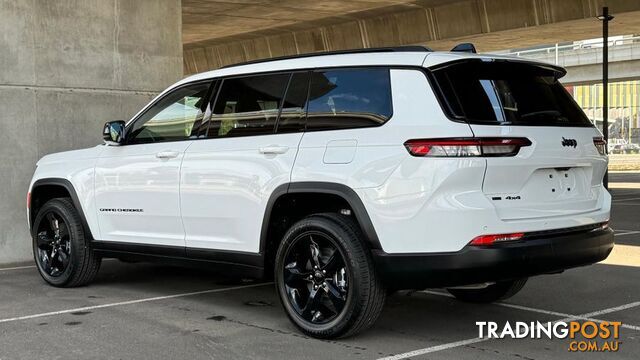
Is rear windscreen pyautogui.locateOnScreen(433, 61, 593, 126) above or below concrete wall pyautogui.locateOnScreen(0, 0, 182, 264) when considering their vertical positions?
below

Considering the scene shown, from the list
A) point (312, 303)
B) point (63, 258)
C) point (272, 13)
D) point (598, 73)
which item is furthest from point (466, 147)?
point (598, 73)

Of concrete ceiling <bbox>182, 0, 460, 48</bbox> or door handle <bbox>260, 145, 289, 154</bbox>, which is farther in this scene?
concrete ceiling <bbox>182, 0, 460, 48</bbox>

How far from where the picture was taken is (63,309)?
21.5ft

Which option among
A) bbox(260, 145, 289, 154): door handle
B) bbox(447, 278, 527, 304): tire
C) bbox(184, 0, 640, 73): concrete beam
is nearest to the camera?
bbox(260, 145, 289, 154): door handle

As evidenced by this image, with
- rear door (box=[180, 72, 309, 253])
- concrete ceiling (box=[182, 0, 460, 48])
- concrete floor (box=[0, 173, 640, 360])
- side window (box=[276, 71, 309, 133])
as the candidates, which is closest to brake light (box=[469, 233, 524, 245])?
concrete floor (box=[0, 173, 640, 360])

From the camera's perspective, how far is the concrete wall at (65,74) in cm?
922

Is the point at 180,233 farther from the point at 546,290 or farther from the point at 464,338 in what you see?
the point at 546,290

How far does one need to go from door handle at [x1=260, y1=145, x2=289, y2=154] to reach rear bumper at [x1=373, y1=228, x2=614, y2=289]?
1108mm

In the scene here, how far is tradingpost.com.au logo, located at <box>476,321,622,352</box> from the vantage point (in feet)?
17.1

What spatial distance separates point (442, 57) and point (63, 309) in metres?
3.74

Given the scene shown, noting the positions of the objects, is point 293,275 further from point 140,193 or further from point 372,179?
point 140,193

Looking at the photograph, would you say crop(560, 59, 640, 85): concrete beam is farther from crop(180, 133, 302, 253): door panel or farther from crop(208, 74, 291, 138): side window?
crop(180, 133, 302, 253): door panel

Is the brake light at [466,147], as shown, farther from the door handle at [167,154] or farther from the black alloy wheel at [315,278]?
the door handle at [167,154]

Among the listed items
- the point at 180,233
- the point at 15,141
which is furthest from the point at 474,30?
the point at 180,233
